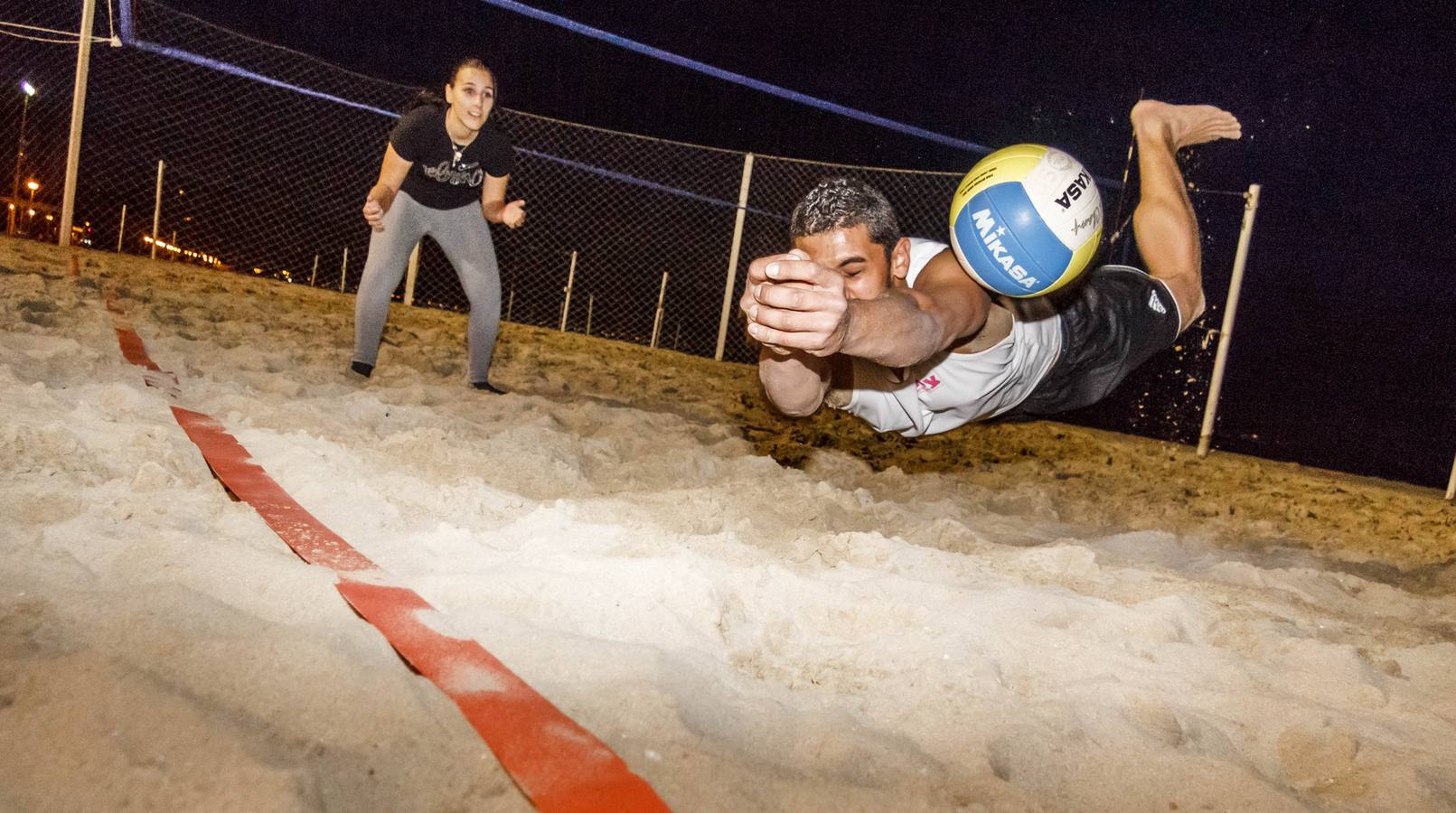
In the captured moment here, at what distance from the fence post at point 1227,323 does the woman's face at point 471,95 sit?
5.35 metres

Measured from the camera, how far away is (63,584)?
1378 millimetres

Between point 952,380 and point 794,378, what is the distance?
1.83ft

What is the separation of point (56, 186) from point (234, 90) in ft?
6.55

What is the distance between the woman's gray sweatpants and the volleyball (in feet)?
8.31

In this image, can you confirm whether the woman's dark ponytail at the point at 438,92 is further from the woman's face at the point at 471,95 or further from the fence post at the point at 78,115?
the fence post at the point at 78,115

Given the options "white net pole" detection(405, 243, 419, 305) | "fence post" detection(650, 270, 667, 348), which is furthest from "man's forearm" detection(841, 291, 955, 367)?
"fence post" detection(650, 270, 667, 348)

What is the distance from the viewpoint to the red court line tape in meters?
1.05

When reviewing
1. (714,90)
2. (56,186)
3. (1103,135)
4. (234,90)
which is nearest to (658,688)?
(1103,135)

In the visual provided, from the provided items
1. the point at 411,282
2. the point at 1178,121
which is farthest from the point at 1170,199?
the point at 411,282

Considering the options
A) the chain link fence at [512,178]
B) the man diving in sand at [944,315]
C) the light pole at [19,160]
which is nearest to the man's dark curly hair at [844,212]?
the man diving in sand at [944,315]

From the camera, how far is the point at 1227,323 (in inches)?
237

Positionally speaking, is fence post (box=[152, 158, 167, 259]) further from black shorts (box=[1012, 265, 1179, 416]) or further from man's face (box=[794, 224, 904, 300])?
black shorts (box=[1012, 265, 1179, 416])

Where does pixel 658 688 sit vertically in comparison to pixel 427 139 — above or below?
below

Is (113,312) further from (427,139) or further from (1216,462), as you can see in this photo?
(1216,462)
